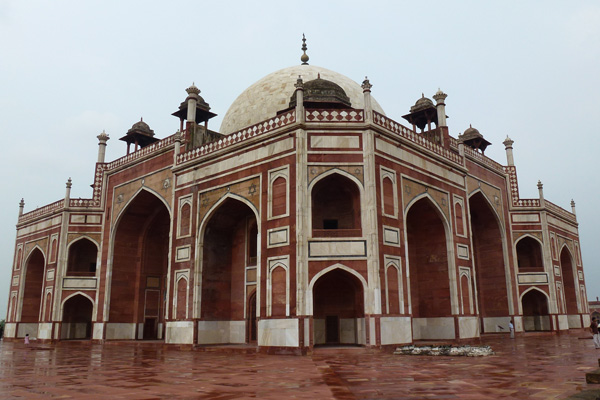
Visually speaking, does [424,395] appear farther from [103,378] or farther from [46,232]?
[46,232]

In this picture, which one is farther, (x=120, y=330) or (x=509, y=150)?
(x=509, y=150)

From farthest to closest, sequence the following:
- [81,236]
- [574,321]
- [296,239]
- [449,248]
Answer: [574,321] < [81,236] < [449,248] < [296,239]

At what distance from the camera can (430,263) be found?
20016 millimetres

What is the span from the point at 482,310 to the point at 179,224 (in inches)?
650

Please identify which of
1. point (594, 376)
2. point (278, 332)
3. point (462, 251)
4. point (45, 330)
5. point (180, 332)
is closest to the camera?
point (594, 376)

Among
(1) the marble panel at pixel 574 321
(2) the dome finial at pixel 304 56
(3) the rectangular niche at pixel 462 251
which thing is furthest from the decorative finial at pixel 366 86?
(1) the marble panel at pixel 574 321

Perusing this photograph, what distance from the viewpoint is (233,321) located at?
65.7 feet

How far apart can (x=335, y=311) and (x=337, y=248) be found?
3121 millimetres

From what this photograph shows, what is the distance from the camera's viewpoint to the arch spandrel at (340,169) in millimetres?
16500

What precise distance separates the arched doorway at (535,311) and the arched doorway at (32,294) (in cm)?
2900

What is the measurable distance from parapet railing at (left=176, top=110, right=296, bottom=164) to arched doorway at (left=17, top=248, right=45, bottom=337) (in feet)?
49.6

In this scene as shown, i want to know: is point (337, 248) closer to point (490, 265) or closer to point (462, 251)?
point (462, 251)

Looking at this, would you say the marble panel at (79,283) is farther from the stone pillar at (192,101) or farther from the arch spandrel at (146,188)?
the stone pillar at (192,101)

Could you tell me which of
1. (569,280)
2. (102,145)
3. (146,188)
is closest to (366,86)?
(146,188)
